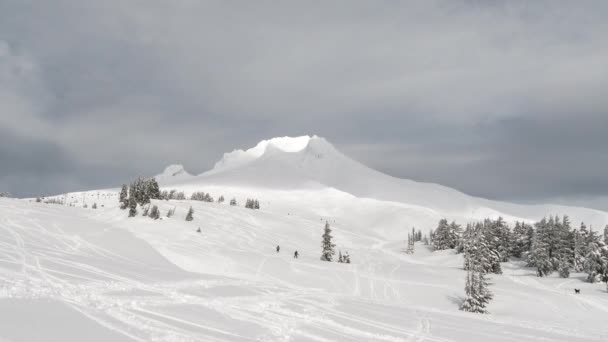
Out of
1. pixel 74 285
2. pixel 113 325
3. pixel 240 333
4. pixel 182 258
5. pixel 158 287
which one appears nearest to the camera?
pixel 113 325

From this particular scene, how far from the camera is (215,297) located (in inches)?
800

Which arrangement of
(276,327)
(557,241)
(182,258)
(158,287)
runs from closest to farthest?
(276,327) < (158,287) < (182,258) < (557,241)

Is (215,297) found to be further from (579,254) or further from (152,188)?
(152,188)

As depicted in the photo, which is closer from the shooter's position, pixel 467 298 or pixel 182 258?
pixel 467 298

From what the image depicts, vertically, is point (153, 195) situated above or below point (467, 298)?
above

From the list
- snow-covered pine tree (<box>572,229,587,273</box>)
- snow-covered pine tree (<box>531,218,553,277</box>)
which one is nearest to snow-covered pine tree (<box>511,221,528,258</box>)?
snow-covered pine tree (<box>531,218,553,277</box>)

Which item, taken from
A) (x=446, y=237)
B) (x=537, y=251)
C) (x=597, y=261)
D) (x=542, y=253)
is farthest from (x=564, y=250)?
Answer: (x=446, y=237)

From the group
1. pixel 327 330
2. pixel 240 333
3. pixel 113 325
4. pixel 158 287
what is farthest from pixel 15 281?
pixel 327 330

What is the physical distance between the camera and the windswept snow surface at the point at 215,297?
1306cm

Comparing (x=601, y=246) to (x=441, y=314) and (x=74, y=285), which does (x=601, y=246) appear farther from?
(x=74, y=285)

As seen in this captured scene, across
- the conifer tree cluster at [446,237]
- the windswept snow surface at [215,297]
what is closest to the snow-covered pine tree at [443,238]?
the conifer tree cluster at [446,237]

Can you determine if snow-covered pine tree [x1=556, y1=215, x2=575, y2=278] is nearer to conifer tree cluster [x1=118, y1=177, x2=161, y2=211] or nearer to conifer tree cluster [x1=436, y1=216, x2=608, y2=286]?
conifer tree cluster [x1=436, y1=216, x2=608, y2=286]

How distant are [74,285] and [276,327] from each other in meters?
9.80

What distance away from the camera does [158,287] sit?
2033 cm
